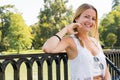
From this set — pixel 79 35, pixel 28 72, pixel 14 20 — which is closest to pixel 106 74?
pixel 79 35

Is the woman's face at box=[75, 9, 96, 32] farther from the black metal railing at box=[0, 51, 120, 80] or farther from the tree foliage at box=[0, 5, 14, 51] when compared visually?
the tree foliage at box=[0, 5, 14, 51]

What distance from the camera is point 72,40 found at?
102 inches

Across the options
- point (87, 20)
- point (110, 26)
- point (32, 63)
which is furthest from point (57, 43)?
point (110, 26)

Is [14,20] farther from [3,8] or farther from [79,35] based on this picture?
[79,35]

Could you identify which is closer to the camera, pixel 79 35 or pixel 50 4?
pixel 79 35

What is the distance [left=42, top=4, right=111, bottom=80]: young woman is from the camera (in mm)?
2508

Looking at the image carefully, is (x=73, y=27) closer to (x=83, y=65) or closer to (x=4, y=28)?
(x=83, y=65)

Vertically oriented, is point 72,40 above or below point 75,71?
above

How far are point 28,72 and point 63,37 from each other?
399 millimetres

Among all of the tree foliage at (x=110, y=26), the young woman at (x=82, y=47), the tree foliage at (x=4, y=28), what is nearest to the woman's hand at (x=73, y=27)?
the young woman at (x=82, y=47)

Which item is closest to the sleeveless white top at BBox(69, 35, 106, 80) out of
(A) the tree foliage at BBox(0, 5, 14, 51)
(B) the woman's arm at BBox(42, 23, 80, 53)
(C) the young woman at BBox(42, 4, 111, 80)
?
(C) the young woman at BBox(42, 4, 111, 80)

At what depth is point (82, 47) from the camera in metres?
2.59

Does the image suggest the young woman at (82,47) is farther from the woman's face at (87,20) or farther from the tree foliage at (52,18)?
the tree foliage at (52,18)

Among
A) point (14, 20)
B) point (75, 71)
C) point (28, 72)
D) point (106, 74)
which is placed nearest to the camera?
point (28, 72)
